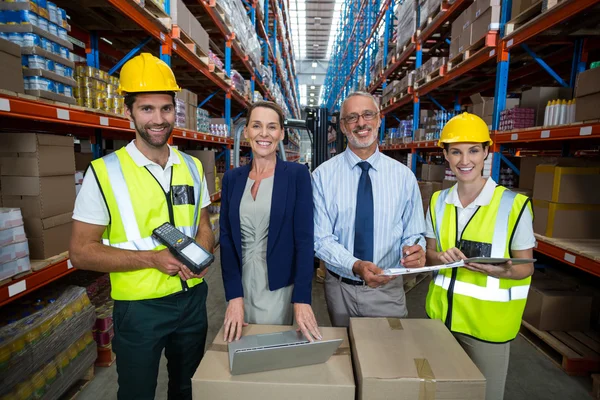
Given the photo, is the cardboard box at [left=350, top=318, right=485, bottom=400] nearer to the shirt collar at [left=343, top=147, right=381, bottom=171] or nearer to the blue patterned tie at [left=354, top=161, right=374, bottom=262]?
the blue patterned tie at [left=354, top=161, right=374, bottom=262]

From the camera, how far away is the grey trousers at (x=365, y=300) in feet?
6.31

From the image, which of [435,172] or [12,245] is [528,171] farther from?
[12,245]

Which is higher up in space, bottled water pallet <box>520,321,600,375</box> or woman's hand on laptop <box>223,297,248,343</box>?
woman's hand on laptop <box>223,297,248,343</box>

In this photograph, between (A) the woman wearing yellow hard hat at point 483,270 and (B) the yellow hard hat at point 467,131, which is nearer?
(A) the woman wearing yellow hard hat at point 483,270

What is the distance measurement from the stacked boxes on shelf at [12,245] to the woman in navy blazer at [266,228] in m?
1.24

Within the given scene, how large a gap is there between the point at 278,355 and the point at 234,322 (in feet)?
1.30

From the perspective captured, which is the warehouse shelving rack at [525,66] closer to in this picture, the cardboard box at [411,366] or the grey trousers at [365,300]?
the grey trousers at [365,300]

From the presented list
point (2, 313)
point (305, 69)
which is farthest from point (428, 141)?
point (305, 69)

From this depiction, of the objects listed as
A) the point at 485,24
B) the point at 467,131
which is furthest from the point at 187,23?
the point at 467,131

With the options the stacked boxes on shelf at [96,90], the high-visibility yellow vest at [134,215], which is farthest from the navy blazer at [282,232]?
the stacked boxes on shelf at [96,90]

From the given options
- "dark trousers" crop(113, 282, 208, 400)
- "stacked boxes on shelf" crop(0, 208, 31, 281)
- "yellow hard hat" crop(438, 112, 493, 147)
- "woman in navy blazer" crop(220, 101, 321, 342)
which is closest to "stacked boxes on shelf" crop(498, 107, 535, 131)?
"yellow hard hat" crop(438, 112, 493, 147)

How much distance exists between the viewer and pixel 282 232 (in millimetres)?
1743

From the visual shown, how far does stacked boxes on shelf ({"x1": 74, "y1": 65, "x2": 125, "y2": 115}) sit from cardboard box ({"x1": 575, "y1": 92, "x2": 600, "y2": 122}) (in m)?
3.82

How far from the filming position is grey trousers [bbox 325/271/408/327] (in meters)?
1.92
